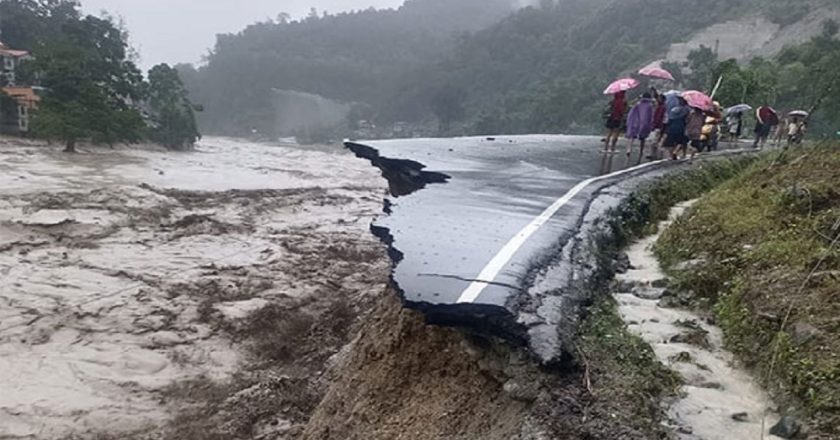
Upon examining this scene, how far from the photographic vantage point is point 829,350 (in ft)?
11.1

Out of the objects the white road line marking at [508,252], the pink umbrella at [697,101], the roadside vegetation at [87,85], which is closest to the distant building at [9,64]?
the roadside vegetation at [87,85]

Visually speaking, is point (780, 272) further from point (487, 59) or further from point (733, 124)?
point (487, 59)

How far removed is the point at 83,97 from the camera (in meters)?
27.9

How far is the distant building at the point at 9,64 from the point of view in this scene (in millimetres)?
34000

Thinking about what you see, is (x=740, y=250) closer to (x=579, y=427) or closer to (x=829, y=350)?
(x=829, y=350)

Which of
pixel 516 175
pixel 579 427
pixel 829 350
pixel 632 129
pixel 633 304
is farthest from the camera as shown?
pixel 632 129

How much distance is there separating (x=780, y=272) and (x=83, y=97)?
29841 millimetres

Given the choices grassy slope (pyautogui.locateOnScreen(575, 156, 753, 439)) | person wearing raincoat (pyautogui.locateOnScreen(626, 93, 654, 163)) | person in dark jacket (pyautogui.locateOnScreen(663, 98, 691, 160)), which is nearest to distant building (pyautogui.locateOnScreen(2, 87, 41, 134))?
person wearing raincoat (pyautogui.locateOnScreen(626, 93, 654, 163))

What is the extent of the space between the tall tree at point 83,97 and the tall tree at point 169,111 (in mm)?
4152

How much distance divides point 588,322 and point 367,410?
1.49 m

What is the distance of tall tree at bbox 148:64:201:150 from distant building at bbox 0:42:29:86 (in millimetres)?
7246

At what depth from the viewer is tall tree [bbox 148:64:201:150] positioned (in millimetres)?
38000

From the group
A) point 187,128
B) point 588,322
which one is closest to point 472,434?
point 588,322

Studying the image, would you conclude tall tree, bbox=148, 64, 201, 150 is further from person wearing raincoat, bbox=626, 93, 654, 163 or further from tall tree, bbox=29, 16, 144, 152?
person wearing raincoat, bbox=626, 93, 654, 163
